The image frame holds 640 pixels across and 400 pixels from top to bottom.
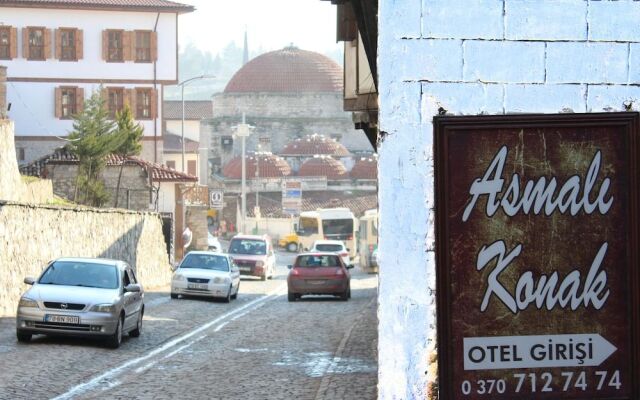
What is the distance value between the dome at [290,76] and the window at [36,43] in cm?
6427

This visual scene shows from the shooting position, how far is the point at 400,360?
20.8 feet

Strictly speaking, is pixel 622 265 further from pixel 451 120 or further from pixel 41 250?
pixel 41 250

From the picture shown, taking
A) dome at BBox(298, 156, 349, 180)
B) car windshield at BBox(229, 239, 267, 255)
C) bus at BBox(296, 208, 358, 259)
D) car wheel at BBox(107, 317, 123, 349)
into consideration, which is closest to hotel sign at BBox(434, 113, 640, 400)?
car wheel at BBox(107, 317, 123, 349)

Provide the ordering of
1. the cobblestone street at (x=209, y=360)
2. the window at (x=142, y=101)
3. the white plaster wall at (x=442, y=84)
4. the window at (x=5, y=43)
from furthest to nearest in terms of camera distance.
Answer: the window at (x=142, y=101) < the window at (x=5, y=43) < the cobblestone street at (x=209, y=360) < the white plaster wall at (x=442, y=84)

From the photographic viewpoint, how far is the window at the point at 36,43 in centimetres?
6206

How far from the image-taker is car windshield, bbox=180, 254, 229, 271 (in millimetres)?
33162

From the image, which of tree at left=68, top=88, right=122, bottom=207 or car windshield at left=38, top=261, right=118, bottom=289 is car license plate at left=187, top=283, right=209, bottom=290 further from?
tree at left=68, top=88, right=122, bottom=207

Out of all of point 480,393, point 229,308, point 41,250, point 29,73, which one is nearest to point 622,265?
point 480,393

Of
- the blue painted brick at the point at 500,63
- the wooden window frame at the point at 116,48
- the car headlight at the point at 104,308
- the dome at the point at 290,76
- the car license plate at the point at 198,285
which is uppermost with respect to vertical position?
the dome at the point at 290,76

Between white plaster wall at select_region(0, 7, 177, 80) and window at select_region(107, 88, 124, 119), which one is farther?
window at select_region(107, 88, 124, 119)

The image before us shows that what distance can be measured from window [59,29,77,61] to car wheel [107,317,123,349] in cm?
4477

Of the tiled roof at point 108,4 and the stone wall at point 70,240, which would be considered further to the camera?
the tiled roof at point 108,4

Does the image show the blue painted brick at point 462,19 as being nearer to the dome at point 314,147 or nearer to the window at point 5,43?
the window at point 5,43

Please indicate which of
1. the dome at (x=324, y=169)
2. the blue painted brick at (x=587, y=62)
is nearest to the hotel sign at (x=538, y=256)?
the blue painted brick at (x=587, y=62)
